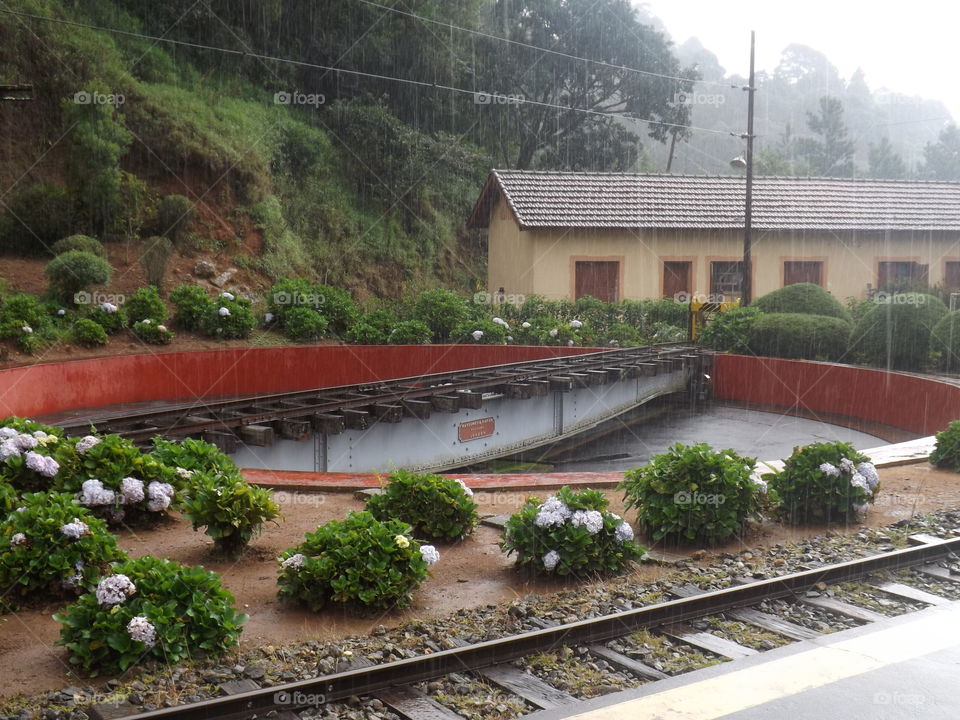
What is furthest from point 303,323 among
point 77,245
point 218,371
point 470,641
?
point 470,641

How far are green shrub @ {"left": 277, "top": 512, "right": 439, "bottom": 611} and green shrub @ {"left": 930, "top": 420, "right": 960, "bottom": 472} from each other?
7958 mm

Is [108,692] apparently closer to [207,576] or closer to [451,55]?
[207,576]

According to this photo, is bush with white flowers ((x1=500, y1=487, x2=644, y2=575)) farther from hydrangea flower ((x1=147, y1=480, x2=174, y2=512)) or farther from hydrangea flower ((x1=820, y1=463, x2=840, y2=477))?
hydrangea flower ((x1=147, y1=480, x2=174, y2=512))

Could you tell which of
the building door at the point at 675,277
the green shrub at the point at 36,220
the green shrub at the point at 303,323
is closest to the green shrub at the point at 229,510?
the green shrub at the point at 303,323

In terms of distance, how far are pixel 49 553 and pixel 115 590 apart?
1213 millimetres

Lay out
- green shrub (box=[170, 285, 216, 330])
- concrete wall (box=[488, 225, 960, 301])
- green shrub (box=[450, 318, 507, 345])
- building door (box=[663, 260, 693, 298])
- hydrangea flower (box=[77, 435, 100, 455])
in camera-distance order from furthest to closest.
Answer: building door (box=[663, 260, 693, 298]) → concrete wall (box=[488, 225, 960, 301]) → green shrub (box=[450, 318, 507, 345]) → green shrub (box=[170, 285, 216, 330]) → hydrangea flower (box=[77, 435, 100, 455])

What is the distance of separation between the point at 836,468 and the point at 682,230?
2414 cm

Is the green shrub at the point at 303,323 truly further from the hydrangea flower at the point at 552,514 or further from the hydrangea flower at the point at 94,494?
the hydrangea flower at the point at 552,514

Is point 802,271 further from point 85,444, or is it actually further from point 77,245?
point 85,444

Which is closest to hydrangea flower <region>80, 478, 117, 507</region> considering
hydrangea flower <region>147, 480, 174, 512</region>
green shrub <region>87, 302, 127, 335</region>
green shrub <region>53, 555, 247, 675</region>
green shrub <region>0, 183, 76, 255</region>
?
Result: hydrangea flower <region>147, 480, 174, 512</region>

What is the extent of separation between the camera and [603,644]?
6.43m

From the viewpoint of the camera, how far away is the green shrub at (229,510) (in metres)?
7.89

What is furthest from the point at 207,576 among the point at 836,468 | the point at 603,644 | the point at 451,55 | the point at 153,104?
the point at 451,55

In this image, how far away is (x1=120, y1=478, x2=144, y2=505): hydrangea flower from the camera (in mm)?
8602
